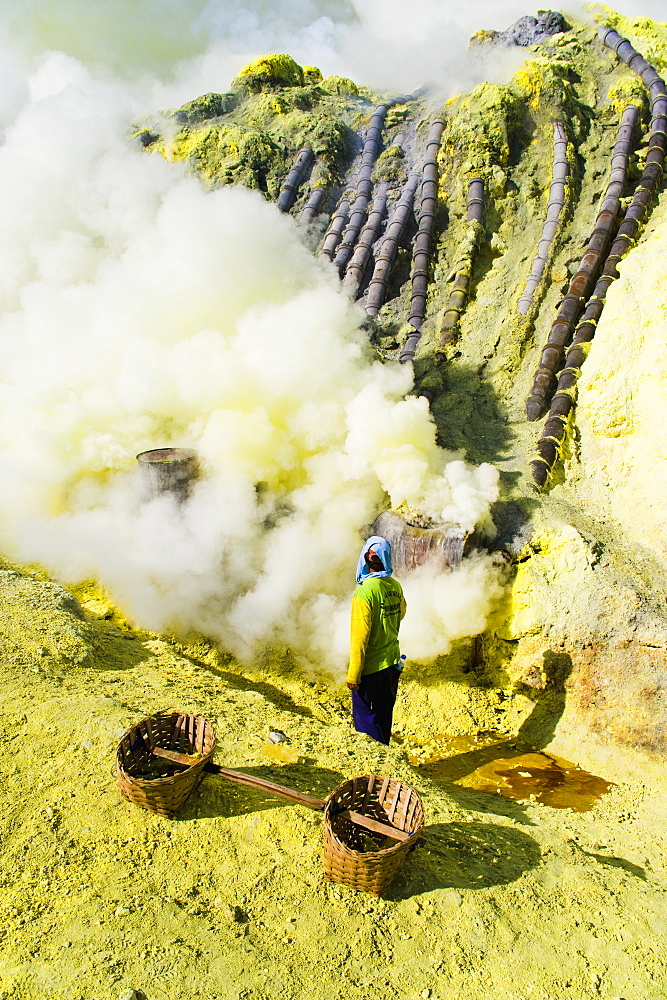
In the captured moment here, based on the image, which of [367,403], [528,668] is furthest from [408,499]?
[528,668]

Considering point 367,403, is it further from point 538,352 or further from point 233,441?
point 538,352

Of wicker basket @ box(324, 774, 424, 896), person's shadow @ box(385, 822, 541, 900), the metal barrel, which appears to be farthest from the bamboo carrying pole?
the metal barrel

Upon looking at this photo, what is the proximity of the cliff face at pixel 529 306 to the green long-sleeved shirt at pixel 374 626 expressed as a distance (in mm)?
1738

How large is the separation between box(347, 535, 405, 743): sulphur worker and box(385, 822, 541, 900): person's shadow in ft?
2.88

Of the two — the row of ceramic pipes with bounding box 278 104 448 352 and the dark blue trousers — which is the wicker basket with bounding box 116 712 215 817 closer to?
the dark blue trousers

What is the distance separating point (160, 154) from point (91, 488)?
8.10m

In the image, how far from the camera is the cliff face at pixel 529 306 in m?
4.93

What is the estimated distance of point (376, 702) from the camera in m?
3.82

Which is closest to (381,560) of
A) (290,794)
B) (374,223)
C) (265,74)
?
(290,794)

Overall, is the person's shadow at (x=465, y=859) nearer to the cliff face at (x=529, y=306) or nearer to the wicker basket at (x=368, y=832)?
the wicker basket at (x=368, y=832)

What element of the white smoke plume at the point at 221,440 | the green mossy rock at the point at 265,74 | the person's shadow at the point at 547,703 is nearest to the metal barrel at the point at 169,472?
the white smoke plume at the point at 221,440

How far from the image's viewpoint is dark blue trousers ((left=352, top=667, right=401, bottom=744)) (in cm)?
374

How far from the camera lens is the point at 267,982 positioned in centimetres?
203

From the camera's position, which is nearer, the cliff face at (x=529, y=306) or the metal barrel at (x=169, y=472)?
the cliff face at (x=529, y=306)
